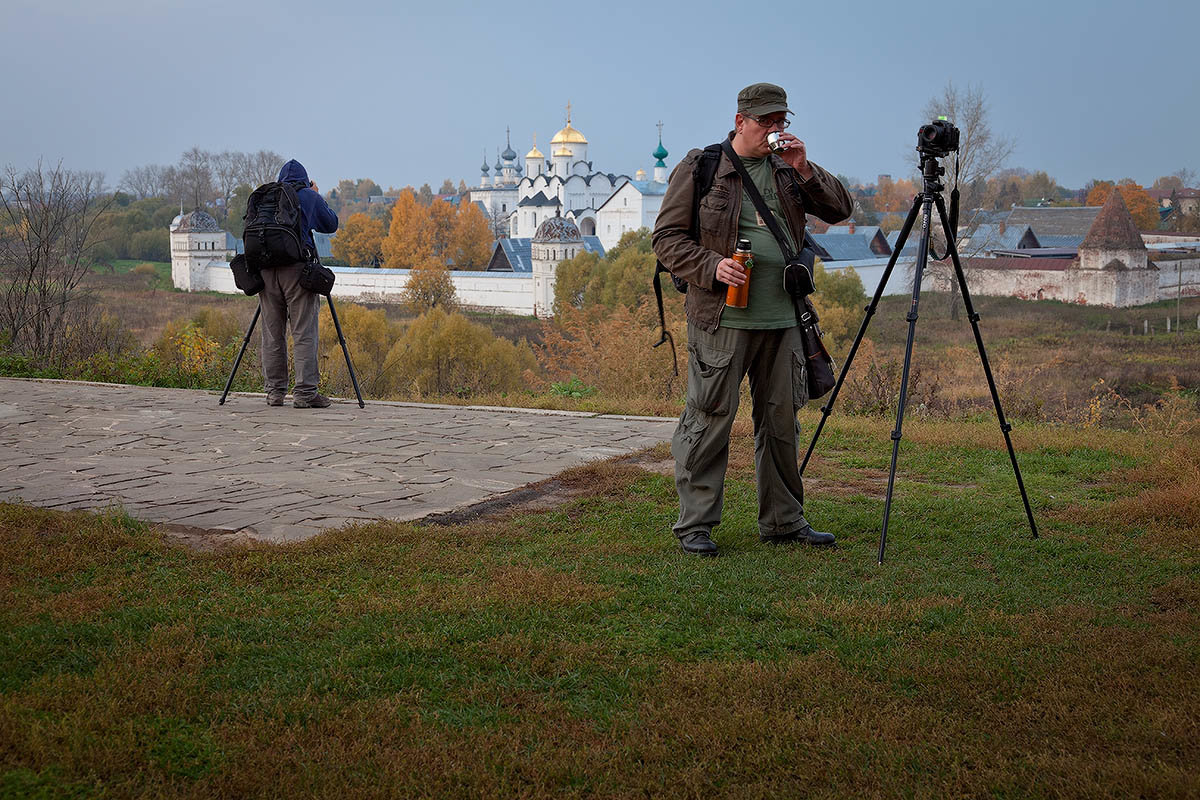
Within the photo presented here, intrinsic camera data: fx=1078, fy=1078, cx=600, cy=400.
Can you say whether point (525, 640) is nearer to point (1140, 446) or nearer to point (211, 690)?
point (211, 690)

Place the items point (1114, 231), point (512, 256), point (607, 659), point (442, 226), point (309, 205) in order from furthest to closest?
point (442, 226) → point (512, 256) → point (1114, 231) → point (309, 205) → point (607, 659)

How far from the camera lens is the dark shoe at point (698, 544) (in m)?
4.37

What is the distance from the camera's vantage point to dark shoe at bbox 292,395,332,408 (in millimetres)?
8344

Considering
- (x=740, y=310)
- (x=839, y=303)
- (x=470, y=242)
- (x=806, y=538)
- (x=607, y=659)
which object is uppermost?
(x=470, y=242)

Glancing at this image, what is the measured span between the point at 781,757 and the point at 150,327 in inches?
1563

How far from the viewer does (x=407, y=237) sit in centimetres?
7119

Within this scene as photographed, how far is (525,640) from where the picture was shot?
130 inches

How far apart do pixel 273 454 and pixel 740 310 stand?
3.33 m

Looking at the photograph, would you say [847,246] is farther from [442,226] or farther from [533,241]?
[442,226]

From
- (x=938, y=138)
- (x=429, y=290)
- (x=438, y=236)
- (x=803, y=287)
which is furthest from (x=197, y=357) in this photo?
(x=438, y=236)

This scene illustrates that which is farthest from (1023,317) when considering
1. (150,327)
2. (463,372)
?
(150,327)

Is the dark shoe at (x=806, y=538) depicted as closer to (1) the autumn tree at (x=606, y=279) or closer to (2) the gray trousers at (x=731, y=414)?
(2) the gray trousers at (x=731, y=414)

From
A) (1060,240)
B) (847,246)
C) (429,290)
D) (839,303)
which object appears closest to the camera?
(839,303)

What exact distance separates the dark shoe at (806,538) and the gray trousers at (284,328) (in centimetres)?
479
